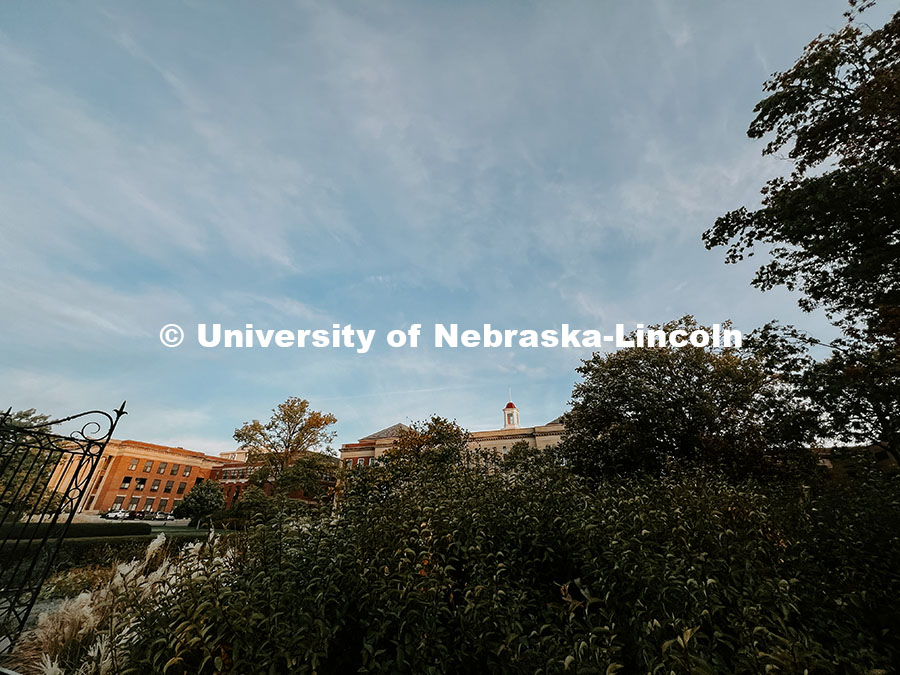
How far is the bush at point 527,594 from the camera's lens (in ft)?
10.4

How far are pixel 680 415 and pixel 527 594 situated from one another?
14416mm

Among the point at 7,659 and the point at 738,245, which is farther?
the point at 738,245

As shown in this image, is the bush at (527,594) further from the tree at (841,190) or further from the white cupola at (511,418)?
the white cupola at (511,418)

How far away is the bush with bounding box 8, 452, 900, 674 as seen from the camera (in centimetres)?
318

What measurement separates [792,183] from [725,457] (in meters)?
10.1

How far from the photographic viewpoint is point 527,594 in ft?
14.7

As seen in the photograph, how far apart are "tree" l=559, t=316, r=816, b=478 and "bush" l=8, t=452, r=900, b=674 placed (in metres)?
10.4

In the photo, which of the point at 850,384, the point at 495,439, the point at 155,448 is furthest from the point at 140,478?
the point at 850,384

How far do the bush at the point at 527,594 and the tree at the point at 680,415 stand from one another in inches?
410

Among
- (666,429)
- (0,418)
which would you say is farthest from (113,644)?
(666,429)

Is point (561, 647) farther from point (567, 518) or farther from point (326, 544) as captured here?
point (326, 544)

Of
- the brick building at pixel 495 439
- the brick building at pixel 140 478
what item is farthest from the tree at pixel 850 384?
the brick building at pixel 140 478

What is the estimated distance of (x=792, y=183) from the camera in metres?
10.6

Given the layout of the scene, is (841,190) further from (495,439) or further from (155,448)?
(155,448)
